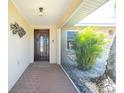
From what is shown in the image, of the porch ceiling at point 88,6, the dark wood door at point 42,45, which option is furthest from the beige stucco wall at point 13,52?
the dark wood door at point 42,45

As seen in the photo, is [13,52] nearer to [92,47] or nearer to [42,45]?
[92,47]

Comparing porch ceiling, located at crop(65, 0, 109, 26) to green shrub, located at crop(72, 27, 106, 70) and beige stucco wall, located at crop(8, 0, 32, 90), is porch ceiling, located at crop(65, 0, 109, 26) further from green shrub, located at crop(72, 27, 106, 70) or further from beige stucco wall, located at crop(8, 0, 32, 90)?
beige stucco wall, located at crop(8, 0, 32, 90)

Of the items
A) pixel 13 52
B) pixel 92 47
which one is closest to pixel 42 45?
pixel 13 52

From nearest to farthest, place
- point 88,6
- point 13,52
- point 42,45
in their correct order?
point 88,6 → point 13,52 → point 42,45

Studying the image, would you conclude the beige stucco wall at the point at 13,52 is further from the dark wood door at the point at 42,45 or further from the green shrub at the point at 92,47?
the dark wood door at the point at 42,45

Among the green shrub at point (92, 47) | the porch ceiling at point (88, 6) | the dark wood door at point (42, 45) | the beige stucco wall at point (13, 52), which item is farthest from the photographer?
the dark wood door at point (42, 45)

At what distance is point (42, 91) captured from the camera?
4652 mm

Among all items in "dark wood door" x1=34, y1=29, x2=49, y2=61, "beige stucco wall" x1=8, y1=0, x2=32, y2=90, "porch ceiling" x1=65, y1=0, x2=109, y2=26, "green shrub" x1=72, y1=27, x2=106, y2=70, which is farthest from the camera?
"dark wood door" x1=34, y1=29, x2=49, y2=61

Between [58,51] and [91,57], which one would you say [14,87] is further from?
[58,51]

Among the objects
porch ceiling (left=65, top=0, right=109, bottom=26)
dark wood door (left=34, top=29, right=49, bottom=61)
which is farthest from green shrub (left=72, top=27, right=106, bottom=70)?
dark wood door (left=34, top=29, right=49, bottom=61)

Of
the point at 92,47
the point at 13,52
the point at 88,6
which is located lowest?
the point at 13,52

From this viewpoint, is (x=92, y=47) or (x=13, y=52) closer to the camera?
(x=92, y=47)

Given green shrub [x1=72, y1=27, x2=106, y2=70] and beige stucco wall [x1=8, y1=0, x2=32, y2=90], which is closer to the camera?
green shrub [x1=72, y1=27, x2=106, y2=70]
